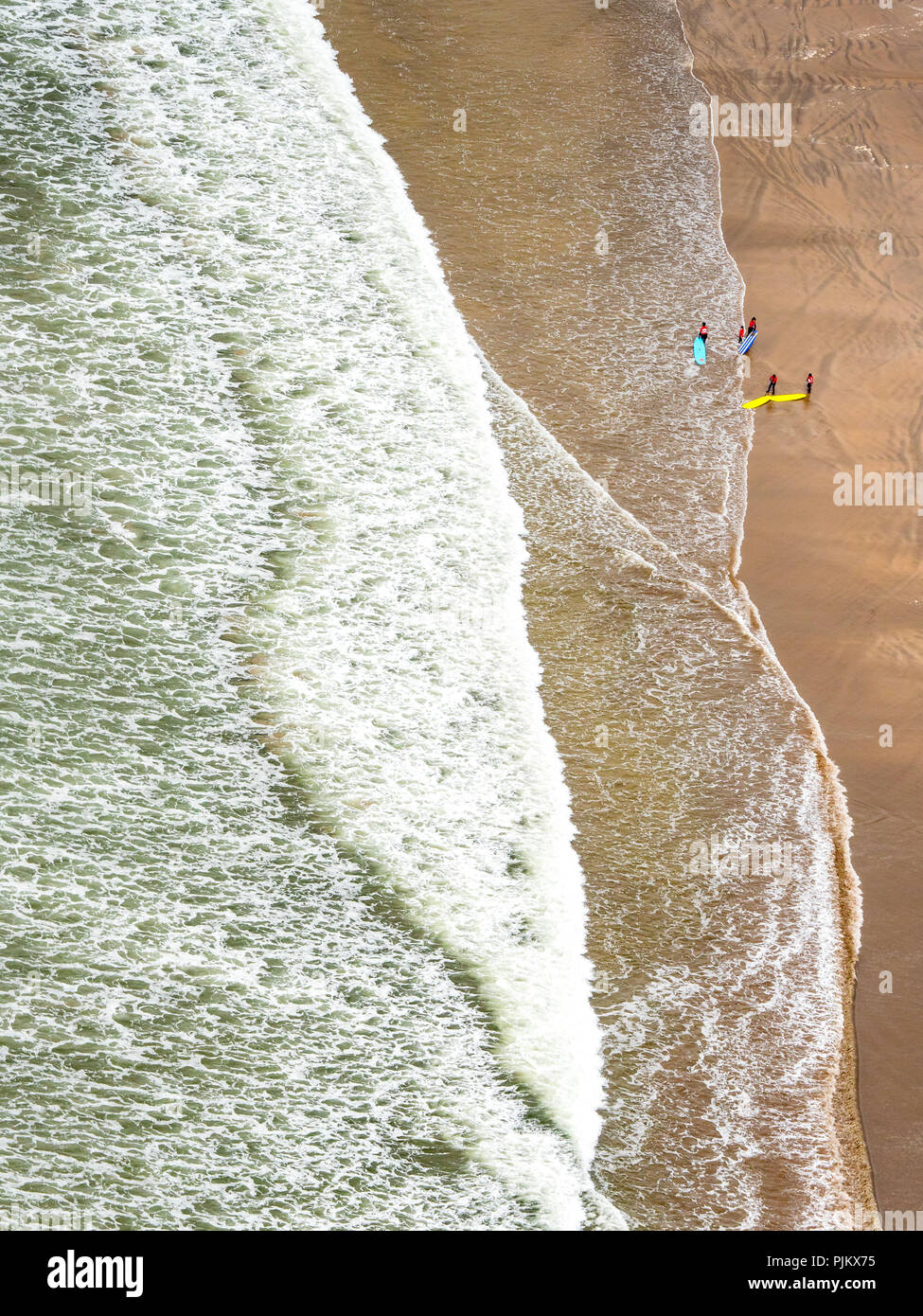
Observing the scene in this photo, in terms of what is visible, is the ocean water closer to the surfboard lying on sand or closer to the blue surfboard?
the surfboard lying on sand

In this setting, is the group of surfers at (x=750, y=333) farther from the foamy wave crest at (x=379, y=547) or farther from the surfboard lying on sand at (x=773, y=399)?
the foamy wave crest at (x=379, y=547)

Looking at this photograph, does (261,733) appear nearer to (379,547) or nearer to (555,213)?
(379,547)

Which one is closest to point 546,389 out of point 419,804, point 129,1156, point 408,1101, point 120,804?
point 419,804

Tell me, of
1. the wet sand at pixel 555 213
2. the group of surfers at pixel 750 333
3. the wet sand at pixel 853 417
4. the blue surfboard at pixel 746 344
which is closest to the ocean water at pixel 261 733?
the wet sand at pixel 555 213

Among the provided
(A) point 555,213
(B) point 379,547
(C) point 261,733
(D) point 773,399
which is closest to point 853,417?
(D) point 773,399

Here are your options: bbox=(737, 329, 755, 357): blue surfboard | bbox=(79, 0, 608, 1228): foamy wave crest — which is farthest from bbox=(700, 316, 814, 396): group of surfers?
bbox=(79, 0, 608, 1228): foamy wave crest

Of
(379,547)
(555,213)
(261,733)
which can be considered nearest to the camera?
(261,733)
